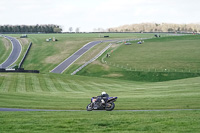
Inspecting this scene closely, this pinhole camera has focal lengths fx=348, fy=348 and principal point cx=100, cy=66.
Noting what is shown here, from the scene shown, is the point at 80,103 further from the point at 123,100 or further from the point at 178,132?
the point at 178,132

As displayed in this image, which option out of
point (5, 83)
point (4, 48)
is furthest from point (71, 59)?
point (5, 83)

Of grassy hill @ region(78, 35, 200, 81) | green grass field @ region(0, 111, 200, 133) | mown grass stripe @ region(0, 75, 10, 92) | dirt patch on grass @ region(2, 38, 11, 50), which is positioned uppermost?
green grass field @ region(0, 111, 200, 133)

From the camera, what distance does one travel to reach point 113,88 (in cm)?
5966

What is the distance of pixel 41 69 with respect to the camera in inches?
4149

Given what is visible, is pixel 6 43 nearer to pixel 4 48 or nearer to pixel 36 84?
pixel 4 48

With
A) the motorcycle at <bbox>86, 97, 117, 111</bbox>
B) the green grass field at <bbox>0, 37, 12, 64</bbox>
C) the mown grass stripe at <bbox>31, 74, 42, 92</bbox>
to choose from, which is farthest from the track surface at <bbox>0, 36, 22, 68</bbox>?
the motorcycle at <bbox>86, 97, 117, 111</bbox>

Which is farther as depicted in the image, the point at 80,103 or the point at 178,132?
the point at 80,103

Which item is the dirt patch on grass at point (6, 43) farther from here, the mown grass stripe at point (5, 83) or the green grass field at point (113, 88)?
the mown grass stripe at point (5, 83)

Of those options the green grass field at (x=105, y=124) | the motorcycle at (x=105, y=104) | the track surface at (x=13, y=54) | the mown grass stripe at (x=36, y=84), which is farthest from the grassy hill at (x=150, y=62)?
the green grass field at (x=105, y=124)

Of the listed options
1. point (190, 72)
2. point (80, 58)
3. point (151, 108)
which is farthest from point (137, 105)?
point (80, 58)

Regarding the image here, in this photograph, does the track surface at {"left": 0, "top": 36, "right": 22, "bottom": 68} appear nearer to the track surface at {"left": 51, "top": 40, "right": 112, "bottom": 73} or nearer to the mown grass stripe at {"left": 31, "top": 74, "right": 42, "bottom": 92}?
the track surface at {"left": 51, "top": 40, "right": 112, "bottom": 73}

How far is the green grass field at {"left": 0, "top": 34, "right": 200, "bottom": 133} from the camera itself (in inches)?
875

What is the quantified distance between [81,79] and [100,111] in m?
45.3

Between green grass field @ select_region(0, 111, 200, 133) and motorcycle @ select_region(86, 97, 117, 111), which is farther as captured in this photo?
motorcycle @ select_region(86, 97, 117, 111)
